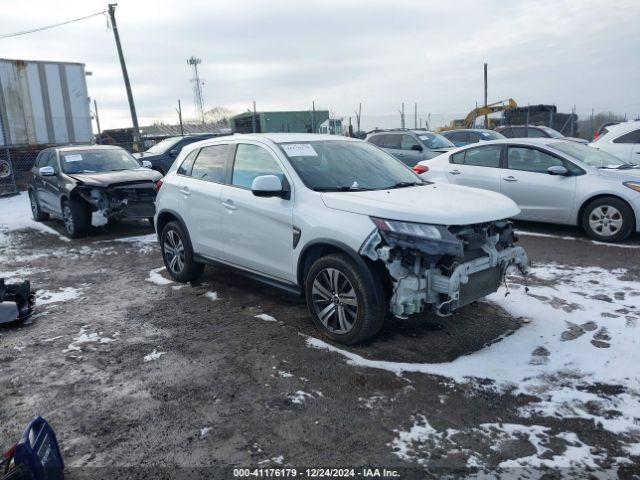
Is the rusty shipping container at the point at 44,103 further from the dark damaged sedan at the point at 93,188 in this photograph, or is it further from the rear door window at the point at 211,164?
the rear door window at the point at 211,164

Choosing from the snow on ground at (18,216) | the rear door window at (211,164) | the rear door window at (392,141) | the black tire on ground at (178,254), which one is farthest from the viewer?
the rear door window at (392,141)

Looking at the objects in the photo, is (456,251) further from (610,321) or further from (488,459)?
(610,321)

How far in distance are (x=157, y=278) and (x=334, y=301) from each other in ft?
10.8

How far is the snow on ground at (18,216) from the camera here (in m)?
10.8

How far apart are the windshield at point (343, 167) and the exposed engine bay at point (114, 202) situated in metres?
5.11

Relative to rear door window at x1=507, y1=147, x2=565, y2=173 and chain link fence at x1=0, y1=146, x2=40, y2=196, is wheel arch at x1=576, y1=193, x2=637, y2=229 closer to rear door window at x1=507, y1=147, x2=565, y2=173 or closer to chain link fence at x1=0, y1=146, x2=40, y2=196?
rear door window at x1=507, y1=147, x2=565, y2=173

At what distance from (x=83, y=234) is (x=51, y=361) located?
5697mm

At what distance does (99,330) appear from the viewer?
16.4 feet

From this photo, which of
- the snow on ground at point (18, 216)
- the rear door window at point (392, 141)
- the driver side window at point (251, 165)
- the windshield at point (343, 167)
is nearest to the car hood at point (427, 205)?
the windshield at point (343, 167)

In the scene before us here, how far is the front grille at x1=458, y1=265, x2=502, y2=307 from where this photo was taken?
13.4ft

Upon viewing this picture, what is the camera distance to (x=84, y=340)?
4.75 m

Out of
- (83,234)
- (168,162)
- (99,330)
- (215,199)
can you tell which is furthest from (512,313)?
(168,162)

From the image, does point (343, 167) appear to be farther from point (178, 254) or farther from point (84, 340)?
point (84, 340)

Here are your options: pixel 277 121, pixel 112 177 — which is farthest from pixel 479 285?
pixel 277 121
